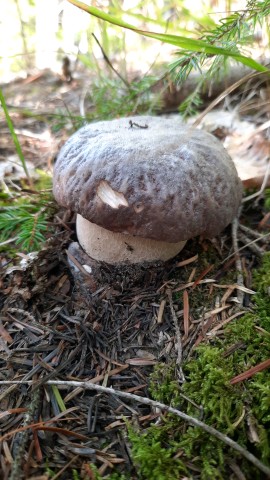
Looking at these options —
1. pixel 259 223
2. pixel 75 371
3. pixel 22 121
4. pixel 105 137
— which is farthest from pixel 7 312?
pixel 22 121

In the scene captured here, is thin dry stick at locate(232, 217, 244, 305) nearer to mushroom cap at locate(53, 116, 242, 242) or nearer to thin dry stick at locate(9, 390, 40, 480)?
mushroom cap at locate(53, 116, 242, 242)

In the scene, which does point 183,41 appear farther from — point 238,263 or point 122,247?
point 238,263

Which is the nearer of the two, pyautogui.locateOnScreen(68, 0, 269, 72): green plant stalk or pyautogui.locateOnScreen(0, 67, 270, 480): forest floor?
pyautogui.locateOnScreen(0, 67, 270, 480): forest floor

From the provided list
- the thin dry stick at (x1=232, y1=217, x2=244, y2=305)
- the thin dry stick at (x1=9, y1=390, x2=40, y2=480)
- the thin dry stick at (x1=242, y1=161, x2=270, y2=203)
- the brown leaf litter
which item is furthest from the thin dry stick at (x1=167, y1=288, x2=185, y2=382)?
the thin dry stick at (x1=242, y1=161, x2=270, y2=203)

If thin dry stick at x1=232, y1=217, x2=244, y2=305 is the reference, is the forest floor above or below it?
below

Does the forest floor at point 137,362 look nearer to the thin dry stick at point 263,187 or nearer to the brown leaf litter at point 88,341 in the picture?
the brown leaf litter at point 88,341

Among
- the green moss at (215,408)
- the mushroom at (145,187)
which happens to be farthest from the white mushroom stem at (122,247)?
the green moss at (215,408)

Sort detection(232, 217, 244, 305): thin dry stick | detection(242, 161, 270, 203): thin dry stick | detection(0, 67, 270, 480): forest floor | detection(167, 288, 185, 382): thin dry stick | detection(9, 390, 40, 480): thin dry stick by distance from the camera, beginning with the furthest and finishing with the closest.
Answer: detection(242, 161, 270, 203): thin dry stick → detection(232, 217, 244, 305): thin dry stick → detection(167, 288, 185, 382): thin dry stick → detection(0, 67, 270, 480): forest floor → detection(9, 390, 40, 480): thin dry stick
